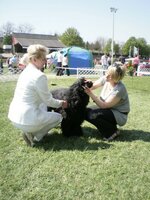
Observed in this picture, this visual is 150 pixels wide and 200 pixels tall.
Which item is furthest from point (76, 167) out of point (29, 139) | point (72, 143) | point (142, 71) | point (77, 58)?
point (142, 71)

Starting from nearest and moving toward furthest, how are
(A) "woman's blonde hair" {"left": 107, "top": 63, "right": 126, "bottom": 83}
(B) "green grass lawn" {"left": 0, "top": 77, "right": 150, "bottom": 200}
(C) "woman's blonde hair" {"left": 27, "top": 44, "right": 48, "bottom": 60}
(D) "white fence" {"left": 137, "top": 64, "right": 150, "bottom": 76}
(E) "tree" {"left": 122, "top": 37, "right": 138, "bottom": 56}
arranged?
(B) "green grass lawn" {"left": 0, "top": 77, "right": 150, "bottom": 200} → (C) "woman's blonde hair" {"left": 27, "top": 44, "right": 48, "bottom": 60} → (A) "woman's blonde hair" {"left": 107, "top": 63, "right": 126, "bottom": 83} → (D) "white fence" {"left": 137, "top": 64, "right": 150, "bottom": 76} → (E) "tree" {"left": 122, "top": 37, "right": 138, "bottom": 56}

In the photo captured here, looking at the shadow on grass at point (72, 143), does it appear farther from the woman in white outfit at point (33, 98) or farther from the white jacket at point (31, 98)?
the white jacket at point (31, 98)

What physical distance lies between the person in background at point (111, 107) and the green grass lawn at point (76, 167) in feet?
0.68

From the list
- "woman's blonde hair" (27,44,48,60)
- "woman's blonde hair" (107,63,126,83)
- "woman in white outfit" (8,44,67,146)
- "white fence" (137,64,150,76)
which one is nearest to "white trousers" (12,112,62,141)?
"woman in white outfit" (8,44,67,146)

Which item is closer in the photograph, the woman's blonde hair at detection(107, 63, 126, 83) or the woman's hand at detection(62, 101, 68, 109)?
the woman's hand at detection(62, 101, 68, 109)

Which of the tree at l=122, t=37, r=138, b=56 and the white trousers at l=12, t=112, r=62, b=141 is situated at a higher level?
the tree at l=122, t=37, r=138, b=56

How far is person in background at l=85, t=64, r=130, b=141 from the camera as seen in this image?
15.8 ft

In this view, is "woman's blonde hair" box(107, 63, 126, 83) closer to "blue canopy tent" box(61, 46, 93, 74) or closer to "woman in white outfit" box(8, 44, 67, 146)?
"woman in white outfit" box(8, 44, 67, 146)

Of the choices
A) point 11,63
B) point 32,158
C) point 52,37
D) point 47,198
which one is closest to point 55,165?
point 32,158

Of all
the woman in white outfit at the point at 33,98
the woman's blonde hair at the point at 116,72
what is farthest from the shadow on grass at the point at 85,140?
the woman's blonde hair at the point at 116,72

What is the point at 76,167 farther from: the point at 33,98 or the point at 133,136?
the point at 133,136

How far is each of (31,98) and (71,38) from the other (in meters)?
61.6

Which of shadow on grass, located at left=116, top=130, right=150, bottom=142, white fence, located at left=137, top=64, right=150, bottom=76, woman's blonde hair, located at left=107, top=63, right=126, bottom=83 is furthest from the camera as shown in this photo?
white fence, located at left=137, top=64, right=150, bottom=76

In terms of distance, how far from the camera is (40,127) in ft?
14.6
